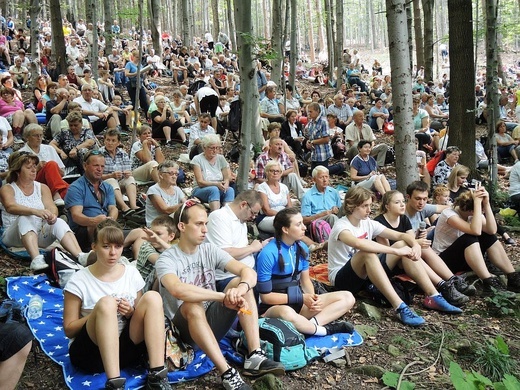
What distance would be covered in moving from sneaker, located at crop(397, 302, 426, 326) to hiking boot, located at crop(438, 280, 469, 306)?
58 cm

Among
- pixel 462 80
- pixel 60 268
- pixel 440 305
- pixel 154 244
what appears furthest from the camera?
pixel 462 80

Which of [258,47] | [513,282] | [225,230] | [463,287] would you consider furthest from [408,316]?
[258,47]

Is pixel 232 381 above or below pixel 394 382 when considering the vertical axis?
above

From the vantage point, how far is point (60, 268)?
510cm

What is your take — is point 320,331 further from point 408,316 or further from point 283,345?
point 408,316

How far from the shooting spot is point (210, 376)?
3902 millimetres

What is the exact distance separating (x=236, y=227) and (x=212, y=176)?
2.27 metres

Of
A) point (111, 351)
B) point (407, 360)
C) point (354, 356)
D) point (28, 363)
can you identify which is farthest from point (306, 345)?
point (28, 363)

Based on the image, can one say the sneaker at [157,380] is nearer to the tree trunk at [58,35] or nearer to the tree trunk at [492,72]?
the tree trunk at [492,72]

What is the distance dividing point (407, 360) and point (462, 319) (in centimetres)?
104

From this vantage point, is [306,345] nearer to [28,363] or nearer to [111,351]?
[111,351]

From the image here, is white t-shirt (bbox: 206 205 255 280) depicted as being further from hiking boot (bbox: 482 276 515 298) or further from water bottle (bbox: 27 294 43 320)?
hiking boot (bbox: 482 276 515 298)

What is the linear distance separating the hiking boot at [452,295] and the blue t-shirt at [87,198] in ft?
11.9

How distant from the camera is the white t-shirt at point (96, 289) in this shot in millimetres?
3611
